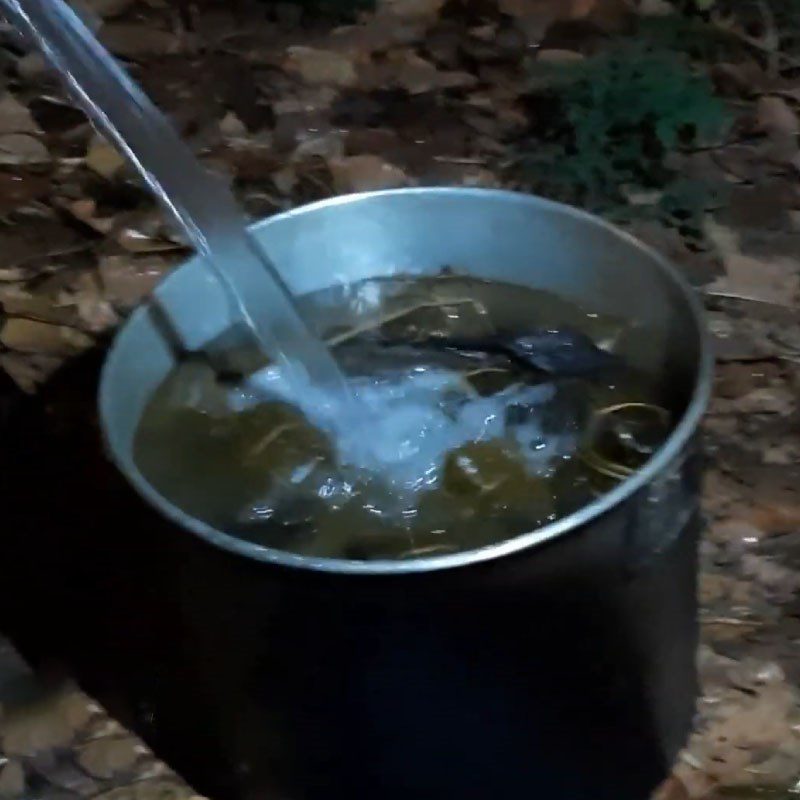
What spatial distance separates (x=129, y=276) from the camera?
1.32 meters

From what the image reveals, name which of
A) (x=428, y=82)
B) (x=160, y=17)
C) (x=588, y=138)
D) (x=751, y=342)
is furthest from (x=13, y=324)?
(x=751, y=342)

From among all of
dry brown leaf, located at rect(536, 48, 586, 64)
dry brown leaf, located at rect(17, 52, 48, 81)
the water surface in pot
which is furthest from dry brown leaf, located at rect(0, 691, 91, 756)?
dry brown leaf, located at rect(536, 48, 586, 64)

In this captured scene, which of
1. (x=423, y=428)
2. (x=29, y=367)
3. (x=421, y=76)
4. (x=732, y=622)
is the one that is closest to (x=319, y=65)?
(x=421, y=76)

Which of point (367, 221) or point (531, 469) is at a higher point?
point (367, 221)

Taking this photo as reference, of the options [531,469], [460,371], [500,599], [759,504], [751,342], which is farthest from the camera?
[751,342]

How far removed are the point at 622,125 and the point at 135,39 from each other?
0.52 m

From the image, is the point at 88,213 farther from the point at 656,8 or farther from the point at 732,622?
the point at 732,622

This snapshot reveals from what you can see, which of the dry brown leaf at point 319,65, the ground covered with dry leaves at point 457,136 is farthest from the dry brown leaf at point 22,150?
the dry brown leaf at point 319,65

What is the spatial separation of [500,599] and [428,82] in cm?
78

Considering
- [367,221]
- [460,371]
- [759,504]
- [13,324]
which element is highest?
[367,221]

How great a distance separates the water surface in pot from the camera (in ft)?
2.72

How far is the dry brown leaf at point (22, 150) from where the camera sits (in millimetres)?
1340

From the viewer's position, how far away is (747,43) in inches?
50.5

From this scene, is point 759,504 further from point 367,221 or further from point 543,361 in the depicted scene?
point 367,221
